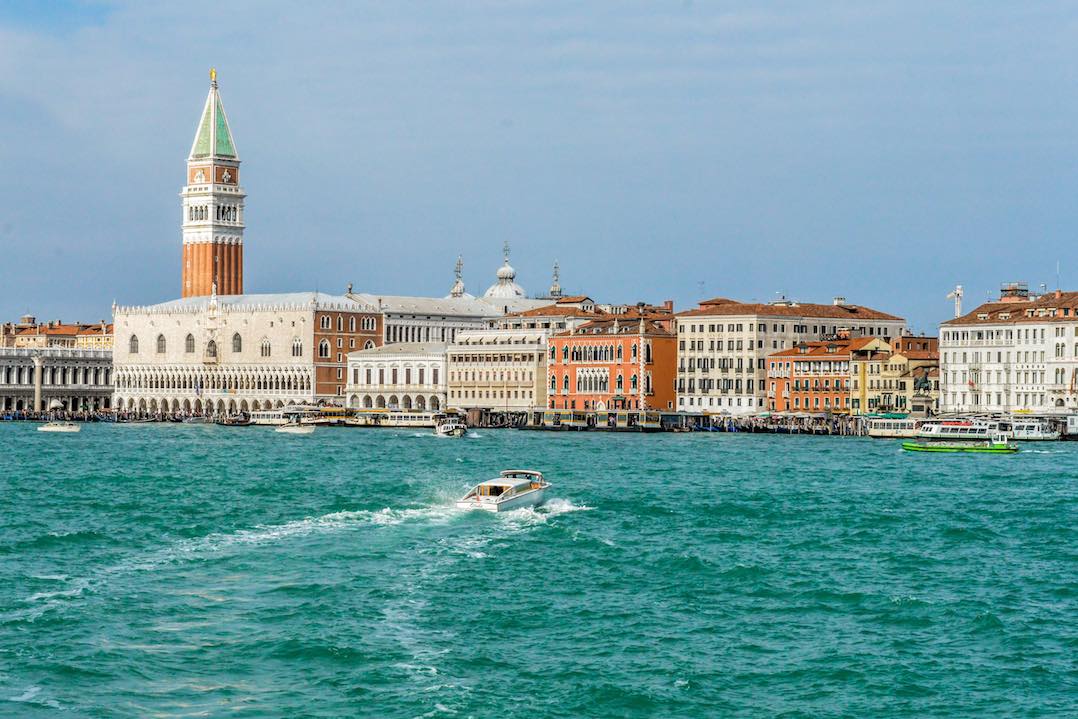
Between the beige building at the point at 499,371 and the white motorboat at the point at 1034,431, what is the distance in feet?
92.3

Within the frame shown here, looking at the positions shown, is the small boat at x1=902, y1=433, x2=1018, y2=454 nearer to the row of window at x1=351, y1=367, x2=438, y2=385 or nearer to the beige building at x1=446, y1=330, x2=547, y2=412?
the beige building at x1=446, y1=330, x2=547, y2=412

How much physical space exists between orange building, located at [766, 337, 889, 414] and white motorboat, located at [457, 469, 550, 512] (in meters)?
46.7

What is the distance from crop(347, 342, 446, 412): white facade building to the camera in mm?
98000

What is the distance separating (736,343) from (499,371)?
1431 centimetres

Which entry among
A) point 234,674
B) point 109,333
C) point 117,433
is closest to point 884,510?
point 234,674

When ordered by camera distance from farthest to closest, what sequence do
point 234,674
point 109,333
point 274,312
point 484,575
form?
point 109,333, point 274,312, point 484,575, point 234,674

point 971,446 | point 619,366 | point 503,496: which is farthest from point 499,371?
point 503,496

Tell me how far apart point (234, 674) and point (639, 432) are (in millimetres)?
62881

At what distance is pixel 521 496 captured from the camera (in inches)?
1340

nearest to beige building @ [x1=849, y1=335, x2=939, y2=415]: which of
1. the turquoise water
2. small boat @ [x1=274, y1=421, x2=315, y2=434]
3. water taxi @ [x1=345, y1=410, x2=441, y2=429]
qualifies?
water taxi @ [x1=345, y1=410, x2=441, y2=429]

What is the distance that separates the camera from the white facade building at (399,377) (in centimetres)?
9800

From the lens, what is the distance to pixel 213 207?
361 feet

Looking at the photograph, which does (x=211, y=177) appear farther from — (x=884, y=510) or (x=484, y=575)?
(x=484, y=575)

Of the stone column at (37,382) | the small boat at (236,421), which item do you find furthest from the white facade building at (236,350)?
the small boat at (236,421)
